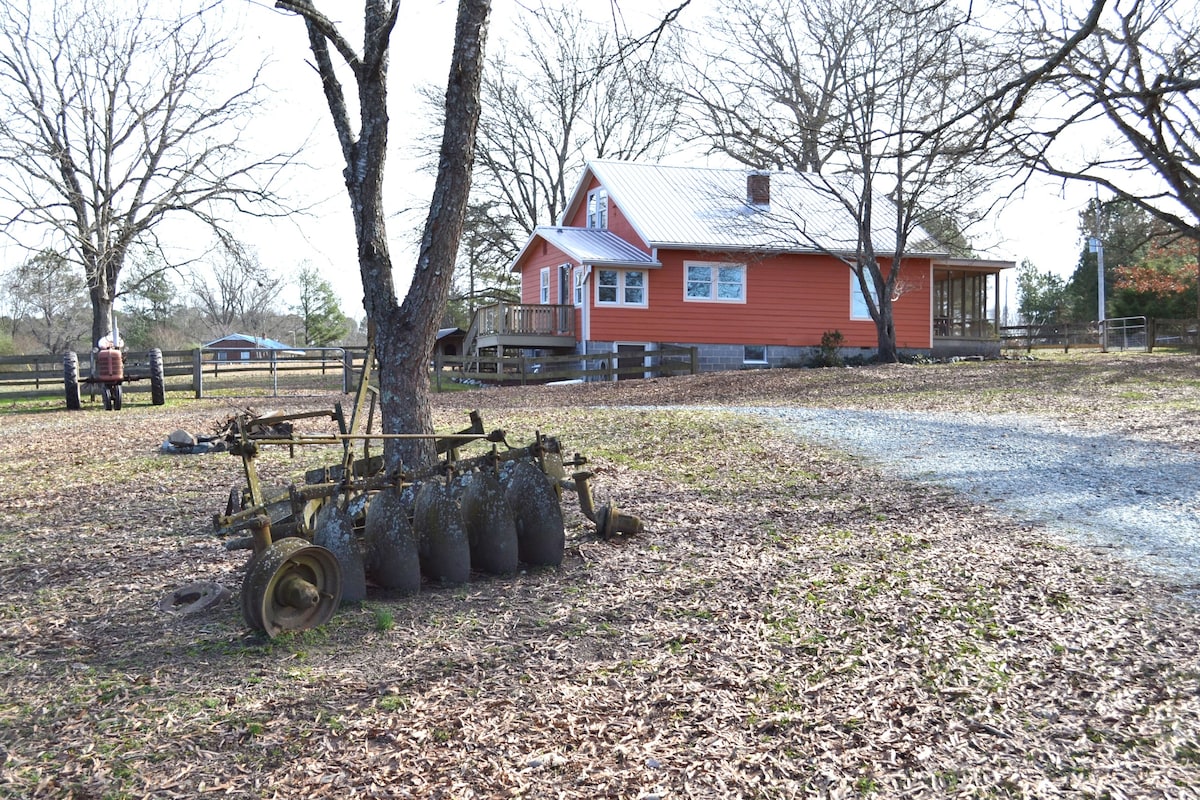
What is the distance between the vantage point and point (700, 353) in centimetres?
2828

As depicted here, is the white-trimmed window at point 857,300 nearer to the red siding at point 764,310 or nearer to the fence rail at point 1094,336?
the red siding at point 764,310

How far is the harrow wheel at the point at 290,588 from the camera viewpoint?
15.1ft

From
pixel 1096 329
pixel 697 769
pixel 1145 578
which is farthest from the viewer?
pixel 1096 329

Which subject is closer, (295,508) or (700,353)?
(295,508)

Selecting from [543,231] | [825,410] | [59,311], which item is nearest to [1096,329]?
[543,231]

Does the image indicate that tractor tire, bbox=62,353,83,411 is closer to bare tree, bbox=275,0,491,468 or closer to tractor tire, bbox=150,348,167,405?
tractor tire, bbox=150,348,167,405

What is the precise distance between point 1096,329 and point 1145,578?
40.0m

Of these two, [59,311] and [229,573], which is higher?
[59,311]

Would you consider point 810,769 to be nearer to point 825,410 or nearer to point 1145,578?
point 1145,578

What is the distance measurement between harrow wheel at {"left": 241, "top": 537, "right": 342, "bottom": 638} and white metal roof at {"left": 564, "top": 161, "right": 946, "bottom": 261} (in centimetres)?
2214

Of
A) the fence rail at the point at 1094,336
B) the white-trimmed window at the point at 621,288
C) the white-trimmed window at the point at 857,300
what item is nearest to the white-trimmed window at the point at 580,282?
the white-trimmed window at the point at 621,288

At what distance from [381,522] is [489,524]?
2.54ft

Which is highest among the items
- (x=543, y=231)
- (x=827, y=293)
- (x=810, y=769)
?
(x=543, y=231)

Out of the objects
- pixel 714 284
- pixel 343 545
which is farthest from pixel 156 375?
pixel 343 545
